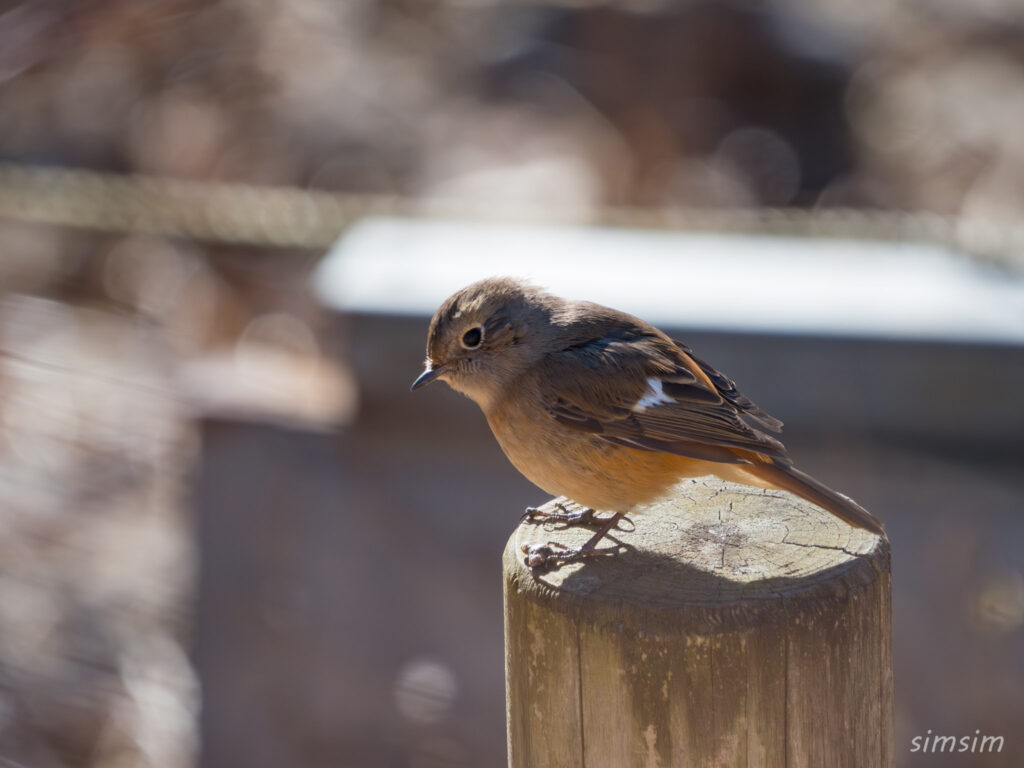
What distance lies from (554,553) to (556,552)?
0.05 feet

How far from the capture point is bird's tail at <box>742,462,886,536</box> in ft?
7.79

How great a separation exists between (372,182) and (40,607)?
500cm

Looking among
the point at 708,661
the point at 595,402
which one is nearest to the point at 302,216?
the point at 595,402

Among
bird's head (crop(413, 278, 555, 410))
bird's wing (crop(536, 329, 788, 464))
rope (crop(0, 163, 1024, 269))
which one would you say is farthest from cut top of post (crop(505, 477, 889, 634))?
rope (crop(0, 163, 1024, 269))

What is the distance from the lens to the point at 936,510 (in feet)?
16.2

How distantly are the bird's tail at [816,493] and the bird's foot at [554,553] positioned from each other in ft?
1.41

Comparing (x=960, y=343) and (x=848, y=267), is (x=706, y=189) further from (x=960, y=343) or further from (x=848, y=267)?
(x=960, y=343)

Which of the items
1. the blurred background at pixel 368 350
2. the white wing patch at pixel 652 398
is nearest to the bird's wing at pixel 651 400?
the white wing patch at pixel 652 398

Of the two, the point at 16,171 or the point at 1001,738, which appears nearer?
the point at 1001,738

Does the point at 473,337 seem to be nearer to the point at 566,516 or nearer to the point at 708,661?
the point at 566,516

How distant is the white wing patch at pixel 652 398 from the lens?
9.71 ft

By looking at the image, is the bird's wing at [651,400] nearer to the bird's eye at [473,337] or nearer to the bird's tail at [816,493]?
the bird's tail at [816,493]

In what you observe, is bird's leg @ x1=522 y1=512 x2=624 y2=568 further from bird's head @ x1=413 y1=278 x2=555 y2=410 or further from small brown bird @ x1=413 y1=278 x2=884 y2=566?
bird's head @ x1=413 y1=278 x2=555 y2=410

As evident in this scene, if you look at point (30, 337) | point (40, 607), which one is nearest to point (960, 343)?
point (40, 607)
